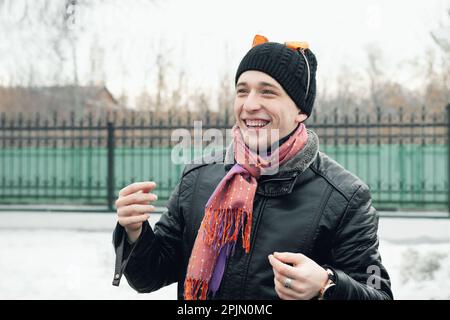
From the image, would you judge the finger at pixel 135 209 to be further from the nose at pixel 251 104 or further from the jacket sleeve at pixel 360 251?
the jacket sleeve at pixel 360 251

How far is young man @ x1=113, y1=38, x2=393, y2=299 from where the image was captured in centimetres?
167

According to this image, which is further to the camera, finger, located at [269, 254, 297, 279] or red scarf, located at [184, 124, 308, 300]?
red scarf, located at [184, 124, 308, 300]

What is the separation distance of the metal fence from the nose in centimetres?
732

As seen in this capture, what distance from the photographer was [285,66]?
5.75 ft

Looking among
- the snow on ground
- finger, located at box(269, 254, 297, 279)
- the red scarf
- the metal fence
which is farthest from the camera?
the metal fence

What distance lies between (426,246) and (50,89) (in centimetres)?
1570

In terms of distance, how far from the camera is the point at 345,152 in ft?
31.6

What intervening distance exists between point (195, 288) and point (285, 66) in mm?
762

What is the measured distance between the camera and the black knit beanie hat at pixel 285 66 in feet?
5.73

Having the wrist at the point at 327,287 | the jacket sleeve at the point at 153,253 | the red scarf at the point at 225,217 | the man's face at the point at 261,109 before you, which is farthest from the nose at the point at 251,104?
the wrist at the point at 327,287

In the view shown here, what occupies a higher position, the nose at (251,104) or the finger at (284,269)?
the nose at (251,104)

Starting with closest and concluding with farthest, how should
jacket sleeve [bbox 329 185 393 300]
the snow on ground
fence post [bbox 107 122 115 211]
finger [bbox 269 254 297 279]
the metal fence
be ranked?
finger [bbox 269 254 297 279]
jacket sleeve [bbox 329 185 393 300]
the snow on ground
the metal fence
fence post [bbox 107 122 115 211]

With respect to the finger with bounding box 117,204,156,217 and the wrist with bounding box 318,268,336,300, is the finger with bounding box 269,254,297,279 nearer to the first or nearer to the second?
the wrist with bounding box 318,268,336,300

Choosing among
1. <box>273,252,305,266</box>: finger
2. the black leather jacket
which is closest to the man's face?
the black leather jacket
